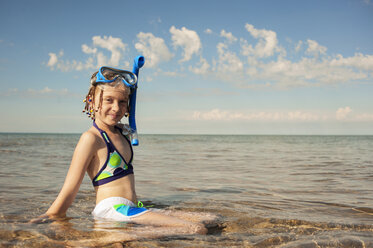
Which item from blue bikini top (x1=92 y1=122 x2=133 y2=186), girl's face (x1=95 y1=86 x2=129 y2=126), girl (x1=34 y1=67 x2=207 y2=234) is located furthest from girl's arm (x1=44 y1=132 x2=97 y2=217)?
girl's face (x1=95 y1=86 x2=129 y2=126)

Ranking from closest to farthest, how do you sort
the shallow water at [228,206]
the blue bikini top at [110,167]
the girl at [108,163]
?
the shallow water at [228,206] → the girl at [108,163] → the blue bikini top at [110,167]

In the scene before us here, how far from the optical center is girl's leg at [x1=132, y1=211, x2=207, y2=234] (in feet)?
10.8

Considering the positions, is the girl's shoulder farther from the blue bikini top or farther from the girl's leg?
the girl's leg

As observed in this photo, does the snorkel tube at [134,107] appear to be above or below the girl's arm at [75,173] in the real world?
above

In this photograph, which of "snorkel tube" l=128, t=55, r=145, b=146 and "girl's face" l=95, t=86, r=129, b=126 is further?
"snorkel tube" l=128, t=55, r=145, b=146

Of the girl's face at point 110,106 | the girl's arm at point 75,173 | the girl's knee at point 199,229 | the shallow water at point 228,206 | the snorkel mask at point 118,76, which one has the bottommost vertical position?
the shallow water at point 228,206

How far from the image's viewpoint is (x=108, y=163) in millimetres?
3516

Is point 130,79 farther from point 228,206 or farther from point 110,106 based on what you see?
point 228,206

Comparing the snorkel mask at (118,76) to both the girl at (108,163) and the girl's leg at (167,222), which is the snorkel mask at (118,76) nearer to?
the girl at (108,163)

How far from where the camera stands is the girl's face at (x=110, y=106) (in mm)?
3576

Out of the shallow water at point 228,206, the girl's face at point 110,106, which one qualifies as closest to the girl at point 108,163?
the girl's face at point 110,106

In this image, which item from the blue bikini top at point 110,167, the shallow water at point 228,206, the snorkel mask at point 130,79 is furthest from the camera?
the snorkel mask at point 130,79

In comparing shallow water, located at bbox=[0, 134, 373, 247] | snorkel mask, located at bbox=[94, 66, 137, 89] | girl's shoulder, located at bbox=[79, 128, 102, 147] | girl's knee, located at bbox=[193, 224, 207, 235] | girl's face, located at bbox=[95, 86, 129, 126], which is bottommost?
shallow water, located at bbox=[0, 134, 373, 247]

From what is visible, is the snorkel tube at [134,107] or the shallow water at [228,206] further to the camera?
the snorkel tube at [134,107]
